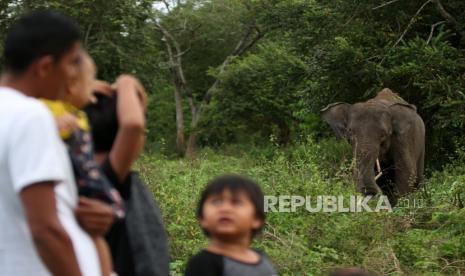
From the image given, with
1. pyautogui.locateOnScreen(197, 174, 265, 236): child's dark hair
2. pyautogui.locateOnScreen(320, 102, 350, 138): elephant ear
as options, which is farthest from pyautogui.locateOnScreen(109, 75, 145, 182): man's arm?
pyautogui.locateOnScreen(320, 102, 350, 138): elephant ear

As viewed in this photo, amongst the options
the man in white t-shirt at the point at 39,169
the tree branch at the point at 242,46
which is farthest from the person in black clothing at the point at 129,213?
the tree branch at the point at 242,46

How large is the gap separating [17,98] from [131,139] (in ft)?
1.86

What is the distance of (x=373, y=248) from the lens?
7242 millimetres

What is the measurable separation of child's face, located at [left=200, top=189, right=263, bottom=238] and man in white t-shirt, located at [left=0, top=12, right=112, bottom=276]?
0.61 meters

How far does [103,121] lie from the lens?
3.32 m

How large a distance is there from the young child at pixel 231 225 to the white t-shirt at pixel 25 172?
668 mm

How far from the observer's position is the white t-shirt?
8.07 ft

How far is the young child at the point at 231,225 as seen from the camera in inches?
128

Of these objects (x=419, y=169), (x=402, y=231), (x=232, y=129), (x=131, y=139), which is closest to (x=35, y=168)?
(x=131, y=139)

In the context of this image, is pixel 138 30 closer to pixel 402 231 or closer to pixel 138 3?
pixel 138 3

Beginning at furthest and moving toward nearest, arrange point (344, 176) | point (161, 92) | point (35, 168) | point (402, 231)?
point (161, 92)
point (344, 176)
point (402, 231)
point (35, 168)

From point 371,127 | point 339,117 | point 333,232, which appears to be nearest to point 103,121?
point 333,232

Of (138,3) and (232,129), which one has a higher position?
(138,3)

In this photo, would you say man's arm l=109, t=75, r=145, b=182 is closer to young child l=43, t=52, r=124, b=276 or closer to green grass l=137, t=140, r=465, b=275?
young child l=43, t=52, r=124, b=276
